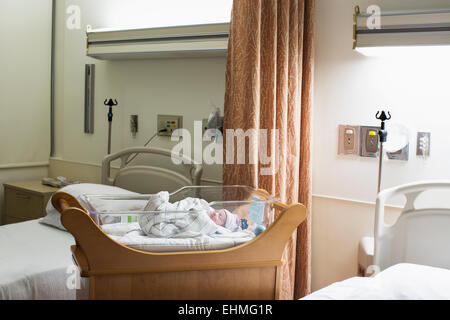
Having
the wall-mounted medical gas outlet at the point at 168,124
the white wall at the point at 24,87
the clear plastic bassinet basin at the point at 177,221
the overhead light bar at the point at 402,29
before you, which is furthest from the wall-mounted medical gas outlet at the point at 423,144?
the white wall at the point at 24,87

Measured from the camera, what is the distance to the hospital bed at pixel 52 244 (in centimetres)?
223

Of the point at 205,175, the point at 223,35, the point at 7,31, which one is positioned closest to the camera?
the point at 223,35

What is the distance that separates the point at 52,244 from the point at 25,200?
132 centimetres

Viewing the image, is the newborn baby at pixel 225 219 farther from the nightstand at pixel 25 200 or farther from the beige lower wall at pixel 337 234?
the nightstand at pixel 25 200

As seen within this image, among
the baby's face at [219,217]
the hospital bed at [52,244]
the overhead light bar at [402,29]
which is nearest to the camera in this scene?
the baby's face at [219,217]

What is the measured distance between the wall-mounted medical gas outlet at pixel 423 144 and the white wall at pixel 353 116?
2cm

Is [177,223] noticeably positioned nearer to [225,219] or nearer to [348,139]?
[225,219]

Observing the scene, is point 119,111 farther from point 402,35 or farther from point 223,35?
point 402,35

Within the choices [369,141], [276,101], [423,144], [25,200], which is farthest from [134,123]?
[423,144]

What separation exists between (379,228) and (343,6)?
1.17 m
